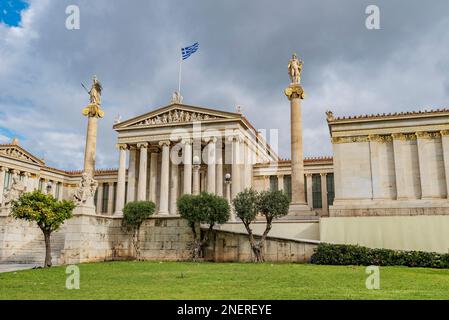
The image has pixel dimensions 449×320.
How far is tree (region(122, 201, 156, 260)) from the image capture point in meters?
30.9

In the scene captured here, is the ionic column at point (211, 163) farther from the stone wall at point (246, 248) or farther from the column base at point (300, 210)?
the stone wall at point (246, 248)

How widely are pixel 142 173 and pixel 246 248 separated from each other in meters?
25.8

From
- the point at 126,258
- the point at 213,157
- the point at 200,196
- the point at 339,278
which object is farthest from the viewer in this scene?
the point at 213,157

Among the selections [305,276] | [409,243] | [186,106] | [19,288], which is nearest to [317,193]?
[186,106]

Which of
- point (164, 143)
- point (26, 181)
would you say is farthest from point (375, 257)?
point (26, 181)

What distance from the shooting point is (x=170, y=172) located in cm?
5372

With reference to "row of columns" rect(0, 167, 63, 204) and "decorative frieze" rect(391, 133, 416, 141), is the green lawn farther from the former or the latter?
"row of columns" rect(0, 167, 63, 204)

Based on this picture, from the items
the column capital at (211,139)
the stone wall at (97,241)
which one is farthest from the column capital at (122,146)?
the stone wall at (97,241)

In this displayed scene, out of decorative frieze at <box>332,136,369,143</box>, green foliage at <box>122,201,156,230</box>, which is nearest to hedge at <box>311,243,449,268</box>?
green foliage at <box>122,201,156,230</box>

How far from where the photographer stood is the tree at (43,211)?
23.8 m
